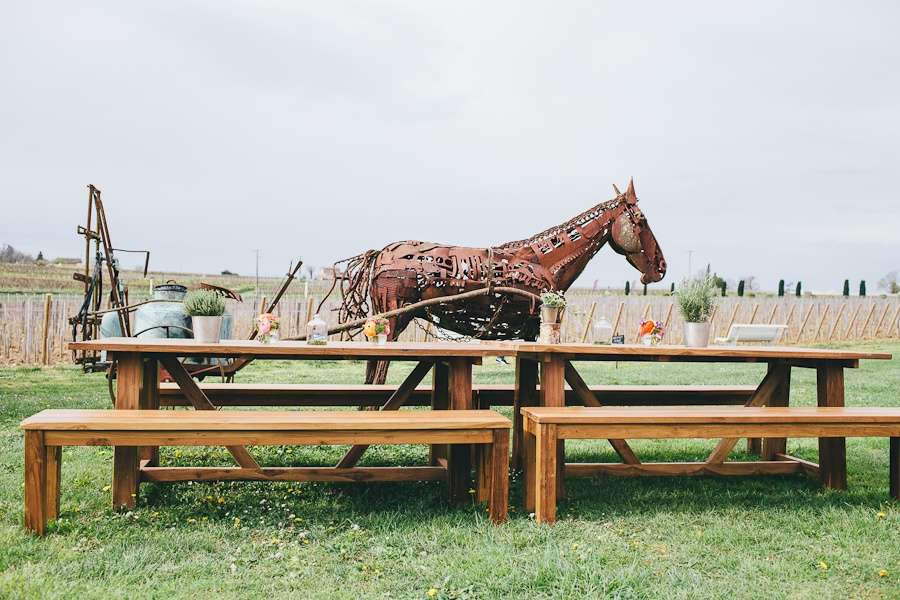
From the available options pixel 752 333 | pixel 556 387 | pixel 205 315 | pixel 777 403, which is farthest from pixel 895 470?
pixel 752 333

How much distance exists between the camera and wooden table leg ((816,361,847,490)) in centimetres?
459

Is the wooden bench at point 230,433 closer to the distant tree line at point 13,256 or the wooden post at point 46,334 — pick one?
the wooden post at point 46,334

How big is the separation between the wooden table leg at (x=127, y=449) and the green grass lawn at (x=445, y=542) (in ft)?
0.36

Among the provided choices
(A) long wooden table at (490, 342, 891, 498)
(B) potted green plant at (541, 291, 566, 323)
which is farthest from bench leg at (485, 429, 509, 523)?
(B) potted green plant at (541, 291, 566, 323)

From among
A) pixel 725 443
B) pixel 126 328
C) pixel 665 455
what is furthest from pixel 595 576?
pixel 126 328

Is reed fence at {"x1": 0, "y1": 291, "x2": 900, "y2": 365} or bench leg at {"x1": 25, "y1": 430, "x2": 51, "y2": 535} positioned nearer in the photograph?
bench leg at {"x1": 25, "y1": 430, "x2": 51, "y2": 535}

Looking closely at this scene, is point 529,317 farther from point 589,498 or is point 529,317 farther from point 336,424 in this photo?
point 336,424

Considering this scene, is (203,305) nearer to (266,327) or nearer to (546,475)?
(266,327)

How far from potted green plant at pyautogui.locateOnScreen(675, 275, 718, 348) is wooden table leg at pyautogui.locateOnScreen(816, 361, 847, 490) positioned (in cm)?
90

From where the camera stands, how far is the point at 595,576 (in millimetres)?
2939

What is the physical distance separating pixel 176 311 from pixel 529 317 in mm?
3143

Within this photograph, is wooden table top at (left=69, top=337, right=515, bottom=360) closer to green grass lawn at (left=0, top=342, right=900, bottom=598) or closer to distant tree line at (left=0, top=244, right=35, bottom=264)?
green grass lawn at (left=0, top=342, right=900, bottom=598)

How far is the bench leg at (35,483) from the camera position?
3.37 metres

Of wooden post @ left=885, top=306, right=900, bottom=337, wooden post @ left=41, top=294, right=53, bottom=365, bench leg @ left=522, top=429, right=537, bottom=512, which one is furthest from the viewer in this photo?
wooden post @ left=885, top=306, right=900, bottom=337
